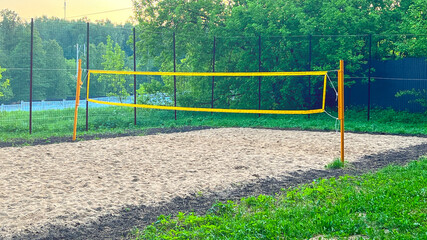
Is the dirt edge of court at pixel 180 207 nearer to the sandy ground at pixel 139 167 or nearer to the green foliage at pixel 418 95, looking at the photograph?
the sandy ground at pixel 139 167

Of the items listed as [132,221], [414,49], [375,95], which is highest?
[414,49]

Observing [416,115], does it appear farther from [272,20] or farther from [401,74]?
[272,20]

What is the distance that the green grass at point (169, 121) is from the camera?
13.4m

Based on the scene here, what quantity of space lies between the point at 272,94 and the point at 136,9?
26.1 feet

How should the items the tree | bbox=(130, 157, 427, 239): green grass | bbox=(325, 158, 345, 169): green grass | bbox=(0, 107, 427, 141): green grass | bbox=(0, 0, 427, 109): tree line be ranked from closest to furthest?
bbox=(130, 157, 427, 239): green grass → bbox=(325, 158, 345, 169): green grass → bbox=(0, 107, 427, 141): green grass → bbox=(0, 0, 427, 109): tree line → the tree

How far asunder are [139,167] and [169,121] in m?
8.61

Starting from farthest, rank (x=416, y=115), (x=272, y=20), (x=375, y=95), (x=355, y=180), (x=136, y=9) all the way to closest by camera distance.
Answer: (x=136, y=9) → (x=272, y=20) → (x=375, y=95) → (x=416, y=115) → (x=355, y=180)

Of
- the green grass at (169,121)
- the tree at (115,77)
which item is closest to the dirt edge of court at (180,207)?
the green grass at (169,121)

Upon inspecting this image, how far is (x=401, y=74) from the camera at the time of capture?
16359 mm

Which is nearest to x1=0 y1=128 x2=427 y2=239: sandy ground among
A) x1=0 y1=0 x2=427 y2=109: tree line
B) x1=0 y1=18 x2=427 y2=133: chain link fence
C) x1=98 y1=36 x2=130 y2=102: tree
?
x1=0 y1=18 x2=427 y2=133: chain link fence

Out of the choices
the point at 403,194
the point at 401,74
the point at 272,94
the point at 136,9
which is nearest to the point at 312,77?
the point at 272,94

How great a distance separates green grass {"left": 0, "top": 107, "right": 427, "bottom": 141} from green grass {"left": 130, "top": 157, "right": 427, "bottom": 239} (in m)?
7.57

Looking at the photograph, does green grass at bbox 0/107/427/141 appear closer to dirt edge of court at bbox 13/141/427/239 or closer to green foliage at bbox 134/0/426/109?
green foliage at bbox 134/0/426/109

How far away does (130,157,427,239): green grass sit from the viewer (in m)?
4.35
